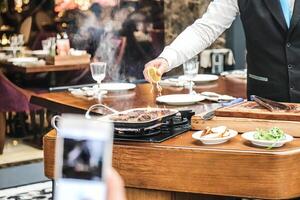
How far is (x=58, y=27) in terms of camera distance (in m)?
5.09

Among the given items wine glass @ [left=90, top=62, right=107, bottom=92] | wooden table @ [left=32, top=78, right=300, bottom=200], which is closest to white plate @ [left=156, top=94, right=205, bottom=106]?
wine glass @ [left=90, top=62, right=107, bottom=92]

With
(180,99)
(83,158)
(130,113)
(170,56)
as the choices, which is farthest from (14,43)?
(83,158)

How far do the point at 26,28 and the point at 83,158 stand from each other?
175 inches

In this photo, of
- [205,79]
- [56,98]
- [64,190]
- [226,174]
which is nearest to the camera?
[64,190]

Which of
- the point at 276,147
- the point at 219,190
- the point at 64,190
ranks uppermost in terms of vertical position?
the point at 64,190

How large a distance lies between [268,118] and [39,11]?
3.34m

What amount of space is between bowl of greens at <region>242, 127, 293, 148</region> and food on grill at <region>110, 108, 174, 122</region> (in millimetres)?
321

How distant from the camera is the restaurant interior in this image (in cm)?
172

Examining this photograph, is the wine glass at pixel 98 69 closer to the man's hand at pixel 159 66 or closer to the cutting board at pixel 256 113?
the man's hand at pixel 159 66

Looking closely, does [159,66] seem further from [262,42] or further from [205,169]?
[205,169]

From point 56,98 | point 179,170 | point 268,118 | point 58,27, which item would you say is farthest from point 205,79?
point 58,27

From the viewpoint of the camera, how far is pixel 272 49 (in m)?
2.47

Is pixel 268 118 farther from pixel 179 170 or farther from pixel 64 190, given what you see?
pixel 64 190

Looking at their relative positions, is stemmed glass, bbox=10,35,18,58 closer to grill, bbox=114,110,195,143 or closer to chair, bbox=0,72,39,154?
chair, bbox=0,72,39,154
